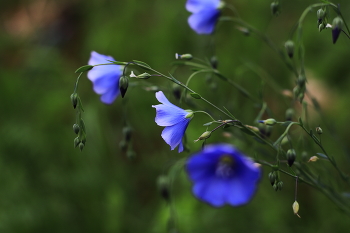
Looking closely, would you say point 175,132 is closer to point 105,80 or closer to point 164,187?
point 105,80

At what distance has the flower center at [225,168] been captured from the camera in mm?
1524

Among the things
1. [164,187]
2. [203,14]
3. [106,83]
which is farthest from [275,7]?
[164,187]

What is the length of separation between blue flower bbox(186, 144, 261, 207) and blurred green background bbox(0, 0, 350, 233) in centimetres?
12

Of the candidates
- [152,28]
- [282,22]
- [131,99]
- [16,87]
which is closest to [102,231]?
[131,99]

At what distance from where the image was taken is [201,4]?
4.26 ft

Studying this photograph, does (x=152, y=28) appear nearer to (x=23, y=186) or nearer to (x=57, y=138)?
(x=57, y=138)

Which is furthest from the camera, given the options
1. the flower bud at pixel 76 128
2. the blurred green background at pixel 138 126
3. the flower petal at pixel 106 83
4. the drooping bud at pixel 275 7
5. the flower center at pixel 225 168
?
the blurred green background at pixel 138 126

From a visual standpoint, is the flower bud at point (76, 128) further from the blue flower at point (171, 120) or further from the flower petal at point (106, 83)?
the flower petal at point (106, 83)

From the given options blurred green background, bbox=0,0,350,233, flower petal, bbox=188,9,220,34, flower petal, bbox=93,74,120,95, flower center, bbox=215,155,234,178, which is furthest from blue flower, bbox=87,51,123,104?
flower center, bbox=215,155,234,178

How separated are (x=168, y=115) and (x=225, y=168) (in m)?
0.68

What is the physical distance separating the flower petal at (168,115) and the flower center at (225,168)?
63cm

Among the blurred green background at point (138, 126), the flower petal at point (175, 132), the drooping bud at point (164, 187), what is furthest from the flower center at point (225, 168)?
the flower petal at point (175, 132)

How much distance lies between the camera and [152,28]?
288 centimetres

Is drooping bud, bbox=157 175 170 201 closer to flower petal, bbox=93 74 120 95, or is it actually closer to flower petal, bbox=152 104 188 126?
flower petal, bbox=93 74 120 95
